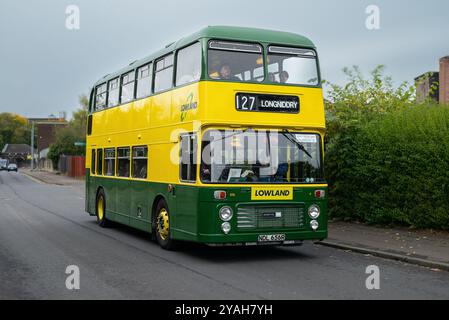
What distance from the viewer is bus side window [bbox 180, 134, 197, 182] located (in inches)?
440

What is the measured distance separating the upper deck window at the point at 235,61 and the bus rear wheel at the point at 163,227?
3.02 m

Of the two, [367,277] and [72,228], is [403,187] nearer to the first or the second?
[367,277]

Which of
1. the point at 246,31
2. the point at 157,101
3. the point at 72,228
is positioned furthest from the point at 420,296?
the point at 72,228

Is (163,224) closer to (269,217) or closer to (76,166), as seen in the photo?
(269,217)

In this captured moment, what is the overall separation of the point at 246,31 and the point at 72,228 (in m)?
8.17

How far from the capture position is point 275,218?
1129cm

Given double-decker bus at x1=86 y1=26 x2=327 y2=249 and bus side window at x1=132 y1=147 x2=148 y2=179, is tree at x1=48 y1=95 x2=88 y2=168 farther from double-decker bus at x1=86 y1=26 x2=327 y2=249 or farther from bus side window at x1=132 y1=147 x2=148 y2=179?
double-decker bus at x1=86 y1=26 x2=327 y2=249

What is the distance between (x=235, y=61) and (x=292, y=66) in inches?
45.2

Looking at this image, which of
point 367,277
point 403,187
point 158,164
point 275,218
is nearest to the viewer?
point 367,277

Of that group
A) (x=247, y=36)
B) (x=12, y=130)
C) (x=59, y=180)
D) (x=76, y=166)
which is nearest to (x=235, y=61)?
(x=247, y=36)

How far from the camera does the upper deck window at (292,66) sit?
38.1 feet

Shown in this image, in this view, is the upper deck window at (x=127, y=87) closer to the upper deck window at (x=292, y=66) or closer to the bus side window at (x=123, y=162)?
the bus side window at (x=123, y=162)

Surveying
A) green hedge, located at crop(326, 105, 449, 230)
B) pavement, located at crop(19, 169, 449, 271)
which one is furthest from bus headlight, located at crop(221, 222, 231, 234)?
green hedge, located at crop(326, 105, 449, 230)

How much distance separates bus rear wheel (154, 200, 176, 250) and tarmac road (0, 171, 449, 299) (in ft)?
0.62
